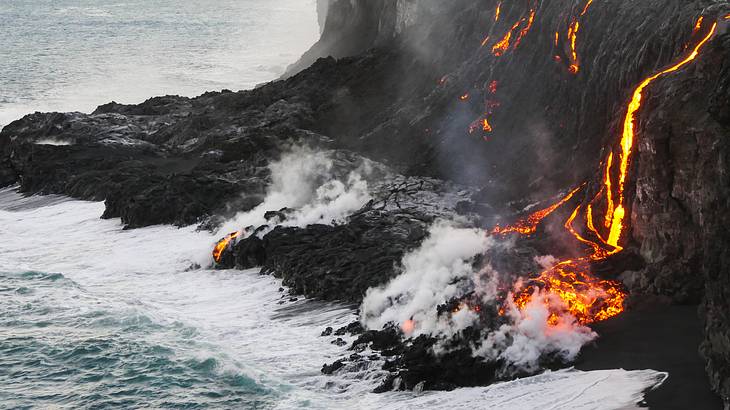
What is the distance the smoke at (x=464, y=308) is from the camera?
24.2 meters

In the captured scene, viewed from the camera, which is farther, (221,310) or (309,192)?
(309,192)

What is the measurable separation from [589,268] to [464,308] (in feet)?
12.3

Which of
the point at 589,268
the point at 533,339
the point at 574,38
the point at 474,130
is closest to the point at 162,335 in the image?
the point at 533,339

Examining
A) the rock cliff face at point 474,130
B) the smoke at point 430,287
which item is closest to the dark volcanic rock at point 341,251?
the rock cliff face at point 474,130

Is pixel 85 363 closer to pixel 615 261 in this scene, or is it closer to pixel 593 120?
pixel 615 261

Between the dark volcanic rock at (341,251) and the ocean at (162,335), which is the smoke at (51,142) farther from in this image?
the dark volcanic rock at (341,251)

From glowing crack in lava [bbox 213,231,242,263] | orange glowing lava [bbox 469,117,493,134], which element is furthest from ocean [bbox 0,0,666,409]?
orange glowing lava [bbox 469,117,493,134]

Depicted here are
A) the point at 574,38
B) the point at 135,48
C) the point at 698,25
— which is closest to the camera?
the point at 698,25

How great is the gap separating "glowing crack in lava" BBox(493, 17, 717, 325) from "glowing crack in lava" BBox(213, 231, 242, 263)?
12.9 metres

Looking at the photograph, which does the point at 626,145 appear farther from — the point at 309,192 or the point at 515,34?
the point at 309,192

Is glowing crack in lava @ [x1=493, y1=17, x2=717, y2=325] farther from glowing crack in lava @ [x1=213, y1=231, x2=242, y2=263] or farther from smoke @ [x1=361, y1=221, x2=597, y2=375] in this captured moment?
glowing crack in lava @ [x1=213, y1=231, x2=242, y2=263]

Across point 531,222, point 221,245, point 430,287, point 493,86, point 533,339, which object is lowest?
point 533,339

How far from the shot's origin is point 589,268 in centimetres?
2689

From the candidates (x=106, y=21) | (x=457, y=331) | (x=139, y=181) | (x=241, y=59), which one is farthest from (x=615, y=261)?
(x=106, y=21)
